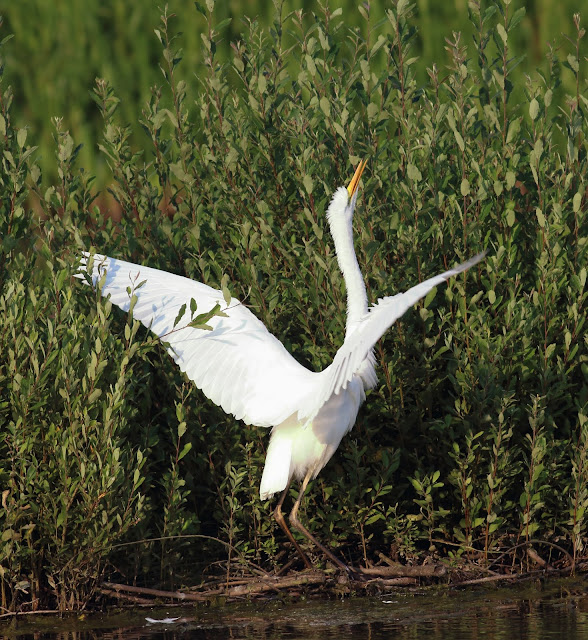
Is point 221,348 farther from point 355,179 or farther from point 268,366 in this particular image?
point 355,179

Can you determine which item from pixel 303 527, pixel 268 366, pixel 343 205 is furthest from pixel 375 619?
pixel 343 205

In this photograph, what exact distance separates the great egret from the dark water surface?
39cm

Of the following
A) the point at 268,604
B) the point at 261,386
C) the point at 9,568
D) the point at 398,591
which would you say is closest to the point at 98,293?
the point at 261,386

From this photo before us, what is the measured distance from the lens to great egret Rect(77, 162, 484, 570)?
5.00 metres

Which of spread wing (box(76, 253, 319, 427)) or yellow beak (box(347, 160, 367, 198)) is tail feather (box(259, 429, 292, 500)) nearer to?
spread wing (box(76, 253, 319, 427))

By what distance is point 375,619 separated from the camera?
462 cm

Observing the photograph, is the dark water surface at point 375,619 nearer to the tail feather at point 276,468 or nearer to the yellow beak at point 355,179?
the tail feather at point 276,468

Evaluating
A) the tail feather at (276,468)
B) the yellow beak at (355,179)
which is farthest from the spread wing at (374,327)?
the yellow beak at (355,179)

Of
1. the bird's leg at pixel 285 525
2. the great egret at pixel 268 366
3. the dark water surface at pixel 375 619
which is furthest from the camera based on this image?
the bird's leg at pixel 285 525

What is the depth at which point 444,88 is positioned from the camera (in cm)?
559

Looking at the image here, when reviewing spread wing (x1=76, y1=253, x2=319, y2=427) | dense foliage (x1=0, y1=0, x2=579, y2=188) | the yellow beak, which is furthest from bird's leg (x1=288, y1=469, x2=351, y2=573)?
dense foliage (x1=0, y1=0, x2=579, y2=188)

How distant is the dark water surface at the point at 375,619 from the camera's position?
4.34 metres

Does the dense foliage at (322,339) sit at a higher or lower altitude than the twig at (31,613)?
higher

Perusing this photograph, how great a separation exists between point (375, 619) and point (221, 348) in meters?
1.48
